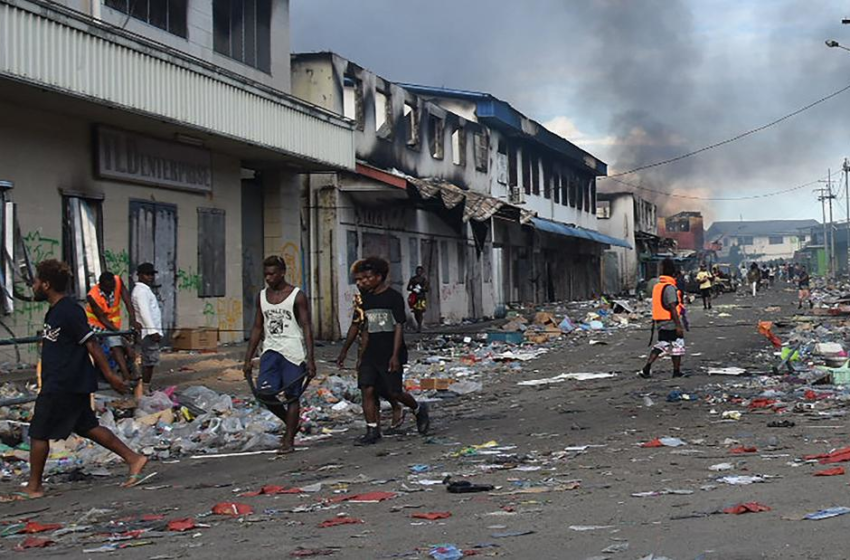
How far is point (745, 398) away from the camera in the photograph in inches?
449

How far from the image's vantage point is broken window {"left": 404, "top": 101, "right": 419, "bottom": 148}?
27.9 m

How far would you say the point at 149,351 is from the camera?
1203 cm

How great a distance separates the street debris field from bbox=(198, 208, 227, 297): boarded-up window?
348 cm

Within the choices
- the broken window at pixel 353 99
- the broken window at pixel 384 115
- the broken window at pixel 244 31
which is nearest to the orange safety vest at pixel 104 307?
the broken window at pixel 244 31

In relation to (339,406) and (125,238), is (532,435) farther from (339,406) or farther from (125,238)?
(125,238)

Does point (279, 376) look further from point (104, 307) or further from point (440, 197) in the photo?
point (440, 197)

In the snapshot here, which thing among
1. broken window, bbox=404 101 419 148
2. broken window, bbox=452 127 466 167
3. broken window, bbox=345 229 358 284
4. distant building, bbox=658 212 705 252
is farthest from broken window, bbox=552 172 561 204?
distant building, bbox=658 212 705 252

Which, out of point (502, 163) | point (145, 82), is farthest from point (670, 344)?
point (502, 163)

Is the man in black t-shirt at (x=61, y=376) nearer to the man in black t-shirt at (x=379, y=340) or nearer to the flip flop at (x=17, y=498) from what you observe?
the flip flop at (x=17, y=498)

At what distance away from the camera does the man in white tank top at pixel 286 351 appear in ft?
28.8

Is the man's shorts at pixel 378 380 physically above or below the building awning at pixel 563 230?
below

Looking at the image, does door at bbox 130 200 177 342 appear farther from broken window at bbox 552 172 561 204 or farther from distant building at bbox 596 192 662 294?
distant building at bbox 596 192 662 294

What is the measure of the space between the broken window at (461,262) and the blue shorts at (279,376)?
22.8m

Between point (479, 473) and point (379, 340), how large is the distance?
2.45 meters
